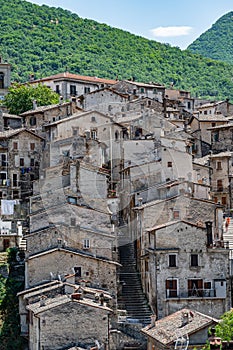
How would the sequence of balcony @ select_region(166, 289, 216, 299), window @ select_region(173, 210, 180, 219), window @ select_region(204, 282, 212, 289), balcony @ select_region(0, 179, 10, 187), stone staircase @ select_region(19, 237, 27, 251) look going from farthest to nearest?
balcony @ select_region(0, 179, 10, 187) < stone staircase @ select_region(19, 237, 27, 251) < window @ select_region(173, 210, 180, 219) < window @ select_region(204, 282, 212, 289) < balcony @ select_region(166, 289, 216, 299)

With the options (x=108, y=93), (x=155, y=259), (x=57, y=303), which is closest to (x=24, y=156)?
(x=108, y=93)

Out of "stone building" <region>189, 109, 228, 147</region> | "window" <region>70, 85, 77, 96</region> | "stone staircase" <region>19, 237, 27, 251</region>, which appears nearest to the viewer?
"stone staircase" <region>19, 237, 27, 251</region>

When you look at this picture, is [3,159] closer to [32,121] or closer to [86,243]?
[32,121]

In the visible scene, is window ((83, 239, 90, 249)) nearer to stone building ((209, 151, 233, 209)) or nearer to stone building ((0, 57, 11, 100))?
stone building ((209, 151, 233, 209))

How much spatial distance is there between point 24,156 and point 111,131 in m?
8.28

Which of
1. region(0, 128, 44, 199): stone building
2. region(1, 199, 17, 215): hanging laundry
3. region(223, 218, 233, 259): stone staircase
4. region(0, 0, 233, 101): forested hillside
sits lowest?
region(223, 218, 233, 259): stone staircase

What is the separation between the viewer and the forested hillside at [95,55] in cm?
15962

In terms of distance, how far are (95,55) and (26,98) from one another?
75127 millimetres

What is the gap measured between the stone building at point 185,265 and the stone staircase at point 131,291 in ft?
3.30

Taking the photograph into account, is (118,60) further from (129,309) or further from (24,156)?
(129,309)

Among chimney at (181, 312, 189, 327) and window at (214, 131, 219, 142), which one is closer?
→ chimney at (181, 312, 189, 327)

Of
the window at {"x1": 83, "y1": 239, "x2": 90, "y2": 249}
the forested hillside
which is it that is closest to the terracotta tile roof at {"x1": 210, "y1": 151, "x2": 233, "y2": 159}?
the window at {"x1": 83, "y1": 239, "x2": 90, "y2": 249}

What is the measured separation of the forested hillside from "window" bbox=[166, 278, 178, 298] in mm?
98300

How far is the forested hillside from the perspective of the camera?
15962 centimetres
